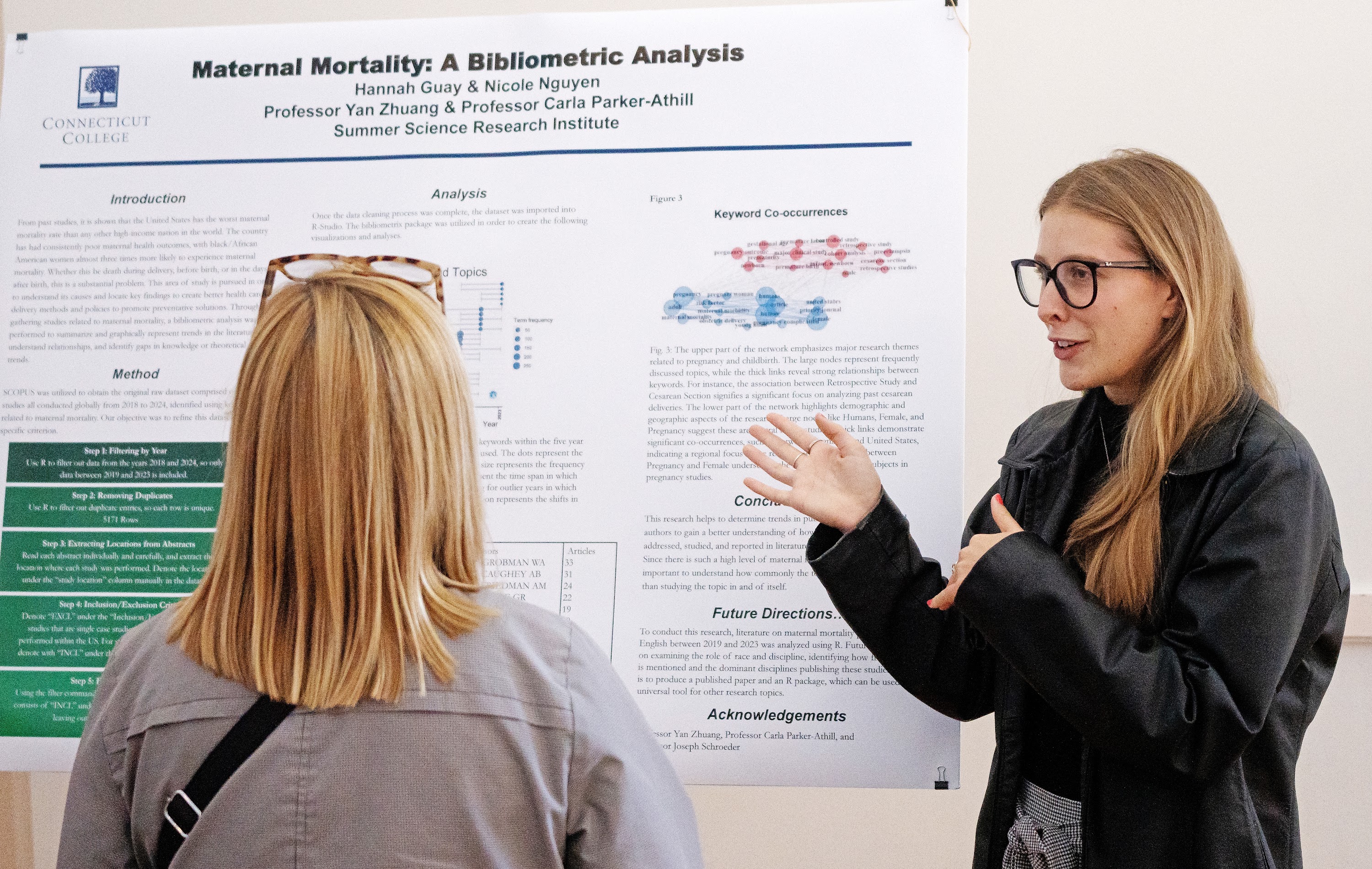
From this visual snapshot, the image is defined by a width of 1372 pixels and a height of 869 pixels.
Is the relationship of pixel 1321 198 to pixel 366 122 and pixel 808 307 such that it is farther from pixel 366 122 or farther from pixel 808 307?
pixel 366 122

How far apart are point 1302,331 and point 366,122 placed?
7.15ft

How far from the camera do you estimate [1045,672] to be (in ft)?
4.83

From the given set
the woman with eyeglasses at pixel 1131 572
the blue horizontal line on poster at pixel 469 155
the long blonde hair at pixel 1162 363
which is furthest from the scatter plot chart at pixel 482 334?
the long blonde hair at pixel 1162 363

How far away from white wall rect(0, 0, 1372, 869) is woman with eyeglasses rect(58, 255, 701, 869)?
180 centimetres

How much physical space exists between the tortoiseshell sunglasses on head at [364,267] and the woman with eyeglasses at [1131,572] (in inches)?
30.8

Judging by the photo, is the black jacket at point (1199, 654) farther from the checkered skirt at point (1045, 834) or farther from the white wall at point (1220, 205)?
the white wall at point (1220, 205)

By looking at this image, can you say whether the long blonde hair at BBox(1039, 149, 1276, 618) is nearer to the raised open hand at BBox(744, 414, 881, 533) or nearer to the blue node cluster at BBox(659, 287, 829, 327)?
the raised open hand at BBox(744, 414, 881, 533)

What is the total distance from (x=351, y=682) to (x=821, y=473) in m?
0.95

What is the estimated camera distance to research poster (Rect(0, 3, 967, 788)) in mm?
2041

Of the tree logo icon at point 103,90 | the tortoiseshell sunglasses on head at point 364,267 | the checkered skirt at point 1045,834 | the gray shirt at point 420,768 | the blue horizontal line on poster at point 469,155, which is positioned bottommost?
the checkered skirt at point 1045,834

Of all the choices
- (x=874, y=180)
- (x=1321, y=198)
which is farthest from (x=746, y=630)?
(x=1321, y=198)

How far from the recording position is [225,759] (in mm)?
1115

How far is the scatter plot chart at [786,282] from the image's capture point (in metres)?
2.07

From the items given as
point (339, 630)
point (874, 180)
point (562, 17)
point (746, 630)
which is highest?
point (562, 17)
